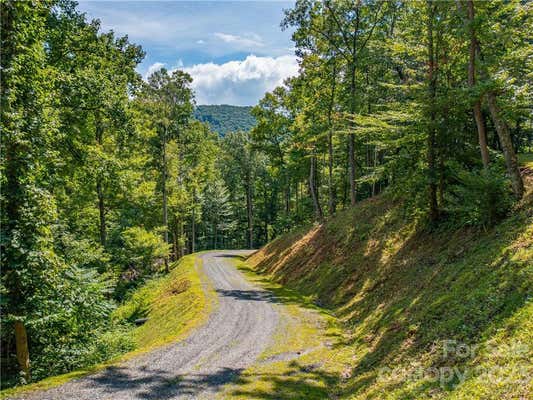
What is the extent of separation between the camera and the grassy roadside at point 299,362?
31.5 ft

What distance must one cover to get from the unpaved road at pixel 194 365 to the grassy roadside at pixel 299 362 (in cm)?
42

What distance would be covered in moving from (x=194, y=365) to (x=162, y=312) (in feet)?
32.5

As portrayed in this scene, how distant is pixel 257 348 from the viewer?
12.6 meters

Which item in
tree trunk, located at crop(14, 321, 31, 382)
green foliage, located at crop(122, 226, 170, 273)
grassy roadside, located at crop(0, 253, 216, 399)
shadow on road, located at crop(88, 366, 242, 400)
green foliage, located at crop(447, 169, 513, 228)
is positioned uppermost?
green foliage, located at crop(447, 169, 513, 228)

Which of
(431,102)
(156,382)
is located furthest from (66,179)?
(431,102)

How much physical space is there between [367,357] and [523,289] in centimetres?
477

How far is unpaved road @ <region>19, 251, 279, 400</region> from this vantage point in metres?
9.35

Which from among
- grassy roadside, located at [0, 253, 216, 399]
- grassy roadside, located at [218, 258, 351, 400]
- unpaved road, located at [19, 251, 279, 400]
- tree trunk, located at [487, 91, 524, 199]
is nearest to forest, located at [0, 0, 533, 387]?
tree trunk, located at [487, 91, 524, 199]

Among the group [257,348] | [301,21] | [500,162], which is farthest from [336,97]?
[257,348]

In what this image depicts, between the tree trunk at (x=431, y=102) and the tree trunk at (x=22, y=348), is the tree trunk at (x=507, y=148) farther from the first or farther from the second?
the tree trunk at (x=22, y=348)

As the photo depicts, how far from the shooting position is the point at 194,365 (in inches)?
442

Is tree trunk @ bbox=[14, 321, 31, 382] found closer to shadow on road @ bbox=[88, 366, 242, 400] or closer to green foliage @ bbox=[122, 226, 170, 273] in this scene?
shadow on road @ bbox=[88, 366, 242, 400]

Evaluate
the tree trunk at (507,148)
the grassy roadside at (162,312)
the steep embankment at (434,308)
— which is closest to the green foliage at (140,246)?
the grassy roadside at (162,312)

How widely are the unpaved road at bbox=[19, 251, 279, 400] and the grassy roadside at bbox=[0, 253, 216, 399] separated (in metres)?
0.52
